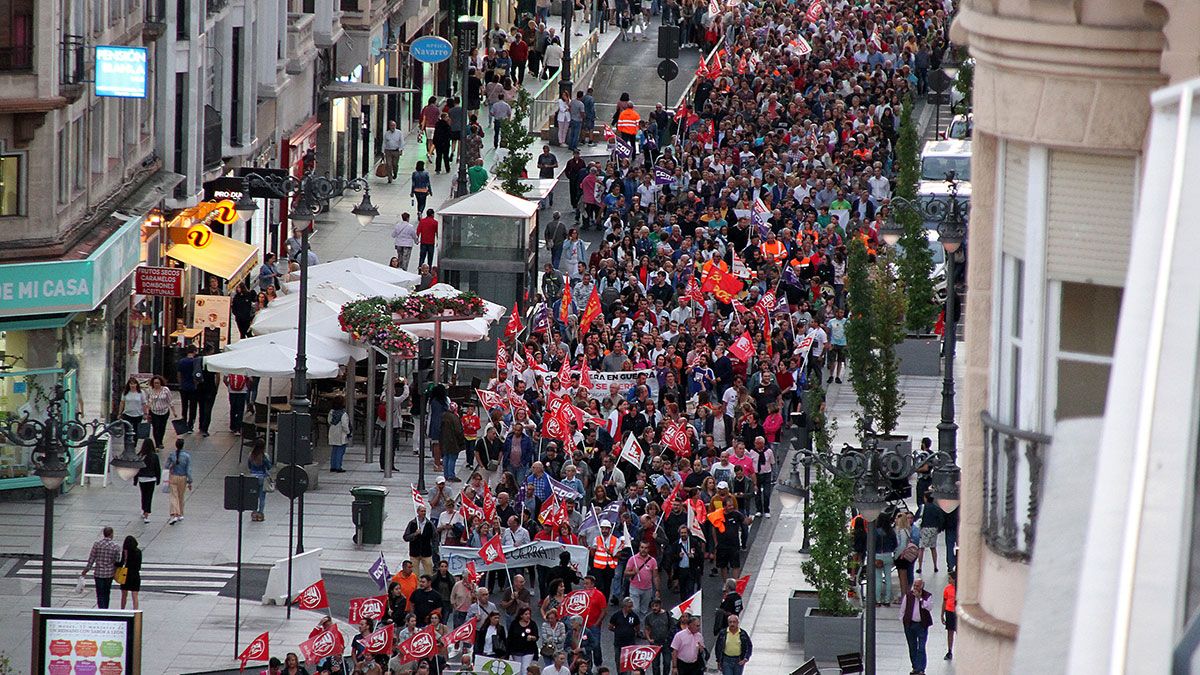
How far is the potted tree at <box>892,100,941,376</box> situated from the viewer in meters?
39.6

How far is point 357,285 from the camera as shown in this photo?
133 feet

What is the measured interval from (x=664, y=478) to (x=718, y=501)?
1019 mm

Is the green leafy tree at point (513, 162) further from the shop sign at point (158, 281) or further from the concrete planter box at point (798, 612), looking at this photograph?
the concrete planter box at point (798, 612)

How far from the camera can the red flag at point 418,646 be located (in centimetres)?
2394

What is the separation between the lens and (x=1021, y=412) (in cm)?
785

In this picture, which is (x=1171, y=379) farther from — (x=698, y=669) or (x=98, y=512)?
(x=98, y=512)

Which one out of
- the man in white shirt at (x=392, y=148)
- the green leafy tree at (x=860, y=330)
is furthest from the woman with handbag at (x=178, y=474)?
the man in white shirt at (x=392, y=148)

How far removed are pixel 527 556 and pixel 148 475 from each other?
7.09 meters

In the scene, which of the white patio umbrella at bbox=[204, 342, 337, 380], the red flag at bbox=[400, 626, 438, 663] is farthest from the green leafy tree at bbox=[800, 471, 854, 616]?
the white patio umbrella at bbox=[204, 342, 337, 380]

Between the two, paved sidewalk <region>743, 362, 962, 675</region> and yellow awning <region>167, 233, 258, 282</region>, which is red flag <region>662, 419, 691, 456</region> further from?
yellow awning <region>167, 233, 258, 282</region>

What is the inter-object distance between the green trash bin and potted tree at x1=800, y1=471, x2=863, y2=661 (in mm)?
7096

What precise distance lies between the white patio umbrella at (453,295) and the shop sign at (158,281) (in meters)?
4.23

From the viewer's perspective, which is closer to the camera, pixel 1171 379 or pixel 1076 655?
pixel 1076 655

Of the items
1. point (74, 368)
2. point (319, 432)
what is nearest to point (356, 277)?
point (319, 432)
